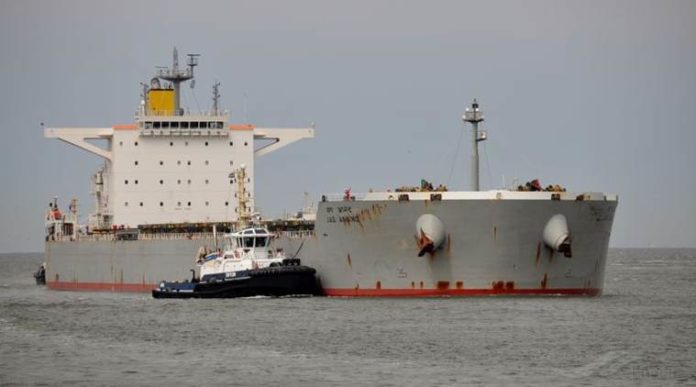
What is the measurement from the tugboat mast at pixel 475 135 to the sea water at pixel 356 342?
4.38 meters

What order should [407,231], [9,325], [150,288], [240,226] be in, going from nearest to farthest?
[9,325] < [407,231] < [240,226] < [150,288]

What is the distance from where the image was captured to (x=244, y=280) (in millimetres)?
48938

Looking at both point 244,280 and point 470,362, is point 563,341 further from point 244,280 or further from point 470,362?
point 244,280

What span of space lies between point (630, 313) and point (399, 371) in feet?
46.2

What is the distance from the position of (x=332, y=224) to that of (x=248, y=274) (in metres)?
3.17

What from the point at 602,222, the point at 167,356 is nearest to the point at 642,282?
the point at 602,222

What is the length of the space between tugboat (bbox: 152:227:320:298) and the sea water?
754mm

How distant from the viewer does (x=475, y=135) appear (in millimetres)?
48812

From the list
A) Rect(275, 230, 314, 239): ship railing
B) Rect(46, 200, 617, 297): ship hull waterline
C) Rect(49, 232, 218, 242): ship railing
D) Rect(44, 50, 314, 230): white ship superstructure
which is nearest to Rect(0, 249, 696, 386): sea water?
Rect(46, 200, 617, 297): ship hull waterline

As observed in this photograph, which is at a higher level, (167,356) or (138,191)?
(138,191)

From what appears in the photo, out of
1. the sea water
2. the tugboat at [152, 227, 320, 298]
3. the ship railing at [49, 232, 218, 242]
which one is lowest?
the sea water

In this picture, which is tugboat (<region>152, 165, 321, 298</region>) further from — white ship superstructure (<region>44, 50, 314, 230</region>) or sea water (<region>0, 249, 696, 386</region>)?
white ship superstructure (<region>44, 50, 314, 230</region>)

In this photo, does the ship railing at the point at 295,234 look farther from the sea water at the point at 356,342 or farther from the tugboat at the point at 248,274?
the sea water at the point at 356,342

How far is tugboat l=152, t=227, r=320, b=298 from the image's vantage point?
4881 cm
